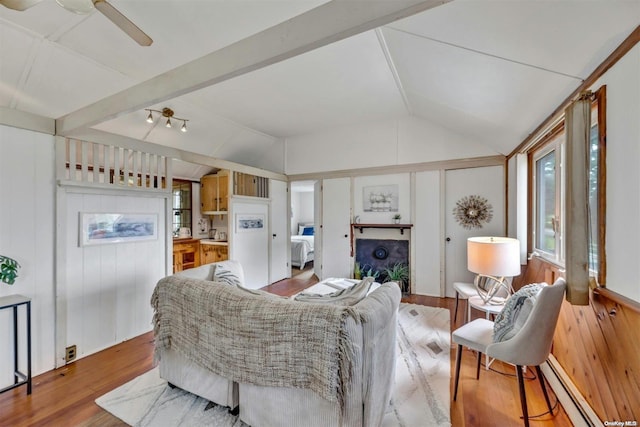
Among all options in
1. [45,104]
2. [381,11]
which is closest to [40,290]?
[45,104]

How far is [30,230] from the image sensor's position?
2.37m

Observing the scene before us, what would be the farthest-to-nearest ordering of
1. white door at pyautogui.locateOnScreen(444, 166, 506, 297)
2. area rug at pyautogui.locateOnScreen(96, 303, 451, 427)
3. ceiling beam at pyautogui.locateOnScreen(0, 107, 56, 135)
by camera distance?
white door at pyautogui.locateOnScreen(444, 166, 506, 297) < ceiling beam at pyautogui.locateOnScreen(0, 107, 56, 135) < area rug at pyautogui.locateOnScreen(96, 303, 451, 427)

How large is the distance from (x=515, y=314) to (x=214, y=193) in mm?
5098

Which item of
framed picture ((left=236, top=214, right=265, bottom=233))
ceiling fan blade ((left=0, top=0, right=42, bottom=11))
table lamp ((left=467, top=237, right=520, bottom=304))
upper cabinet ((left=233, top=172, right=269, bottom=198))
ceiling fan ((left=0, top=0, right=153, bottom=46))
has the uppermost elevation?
ceiling fan ((left=0, top=0, right=153, bottom=46))

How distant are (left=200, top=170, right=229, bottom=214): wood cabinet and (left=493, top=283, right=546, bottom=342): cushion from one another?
447 centimetres

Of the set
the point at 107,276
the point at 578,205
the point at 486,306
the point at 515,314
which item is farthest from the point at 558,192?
the point at 107,276

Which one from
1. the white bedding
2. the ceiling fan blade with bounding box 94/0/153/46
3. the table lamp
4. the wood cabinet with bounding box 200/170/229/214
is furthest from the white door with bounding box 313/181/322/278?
the ceiling fan blade with bounding box 94/0/153/46

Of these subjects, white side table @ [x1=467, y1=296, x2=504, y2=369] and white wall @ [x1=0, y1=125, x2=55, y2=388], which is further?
white side table @ [x1=467, y1=296, x2=504, y2=369]

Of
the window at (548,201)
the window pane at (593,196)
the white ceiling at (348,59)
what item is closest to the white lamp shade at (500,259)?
the window at (548,201)

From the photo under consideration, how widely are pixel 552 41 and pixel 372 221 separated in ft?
12.0

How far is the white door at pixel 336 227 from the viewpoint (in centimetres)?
524

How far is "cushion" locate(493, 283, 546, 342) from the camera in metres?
1.84

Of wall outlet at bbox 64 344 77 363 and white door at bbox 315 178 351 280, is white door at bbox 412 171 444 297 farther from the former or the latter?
wall outlet at bbox 64 344 77 363

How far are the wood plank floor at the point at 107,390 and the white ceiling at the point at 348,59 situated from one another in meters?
2.20
